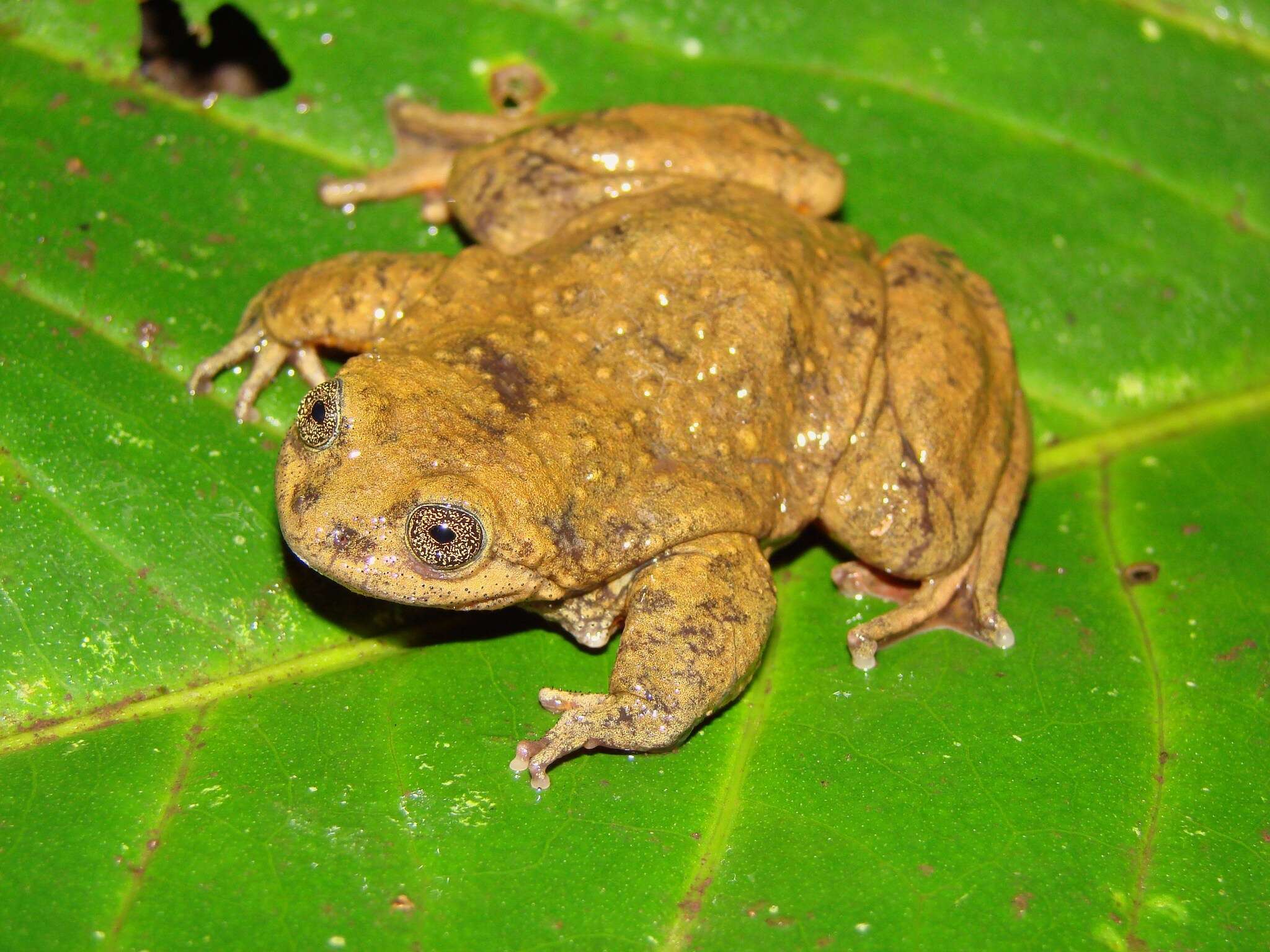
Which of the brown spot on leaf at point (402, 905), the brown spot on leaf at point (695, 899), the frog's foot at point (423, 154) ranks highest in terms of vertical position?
the frog's foot at point (423, 154)

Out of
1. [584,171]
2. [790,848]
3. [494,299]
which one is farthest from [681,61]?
[790,848]

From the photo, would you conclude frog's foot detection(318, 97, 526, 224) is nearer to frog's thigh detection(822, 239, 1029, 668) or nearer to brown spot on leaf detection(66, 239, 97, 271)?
brown spot on leaf detection(66, 239, 97, 271)

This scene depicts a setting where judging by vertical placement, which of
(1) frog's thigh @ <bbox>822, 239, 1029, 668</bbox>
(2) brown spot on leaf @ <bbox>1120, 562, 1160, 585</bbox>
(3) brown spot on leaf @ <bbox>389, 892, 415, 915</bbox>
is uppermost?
(1) frog's thigh @ <bbox>822, 239, 1029, 668</bbox>

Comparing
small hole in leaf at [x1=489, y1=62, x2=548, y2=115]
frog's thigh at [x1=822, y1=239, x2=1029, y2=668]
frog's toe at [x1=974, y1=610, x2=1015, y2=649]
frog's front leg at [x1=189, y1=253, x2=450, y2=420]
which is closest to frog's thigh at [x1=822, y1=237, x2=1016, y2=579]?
frog's thigh at [x1=822, y1=239, x2=1029, y2=668]

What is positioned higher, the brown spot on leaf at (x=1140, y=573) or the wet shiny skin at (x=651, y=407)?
the wet shiny skin at (x=651, y=407)

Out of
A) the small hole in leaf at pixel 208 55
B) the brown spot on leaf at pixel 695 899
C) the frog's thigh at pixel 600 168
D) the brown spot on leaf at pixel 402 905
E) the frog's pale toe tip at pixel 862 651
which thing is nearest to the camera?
the brown spot on leaf at pixel 402 905

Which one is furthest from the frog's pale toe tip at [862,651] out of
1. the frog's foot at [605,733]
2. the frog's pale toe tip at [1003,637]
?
the frog's foot at [605,733]

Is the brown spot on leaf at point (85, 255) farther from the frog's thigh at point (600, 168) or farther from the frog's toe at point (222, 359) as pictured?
the frog's thigh at point (600, 168)
